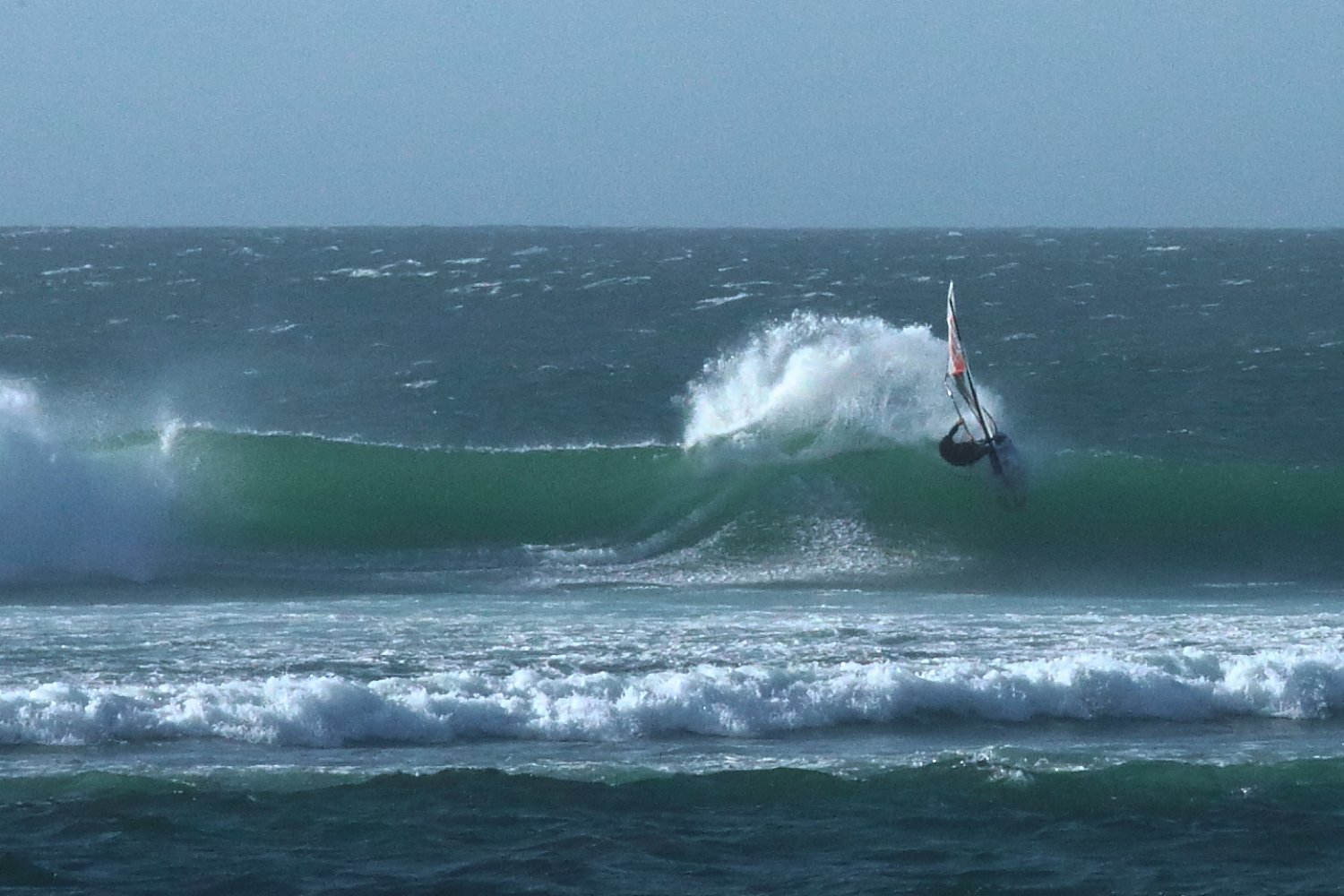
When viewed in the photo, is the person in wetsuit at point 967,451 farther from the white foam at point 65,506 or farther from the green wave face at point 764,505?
the white foam at point 65,506

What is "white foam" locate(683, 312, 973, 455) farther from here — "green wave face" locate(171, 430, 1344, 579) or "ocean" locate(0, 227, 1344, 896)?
"green wave face" locate(171, 430, 1344, 579)

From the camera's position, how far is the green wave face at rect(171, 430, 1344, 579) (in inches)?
808

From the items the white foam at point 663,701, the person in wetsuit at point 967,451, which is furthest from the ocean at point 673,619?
the person in wetsuit at point 967,451

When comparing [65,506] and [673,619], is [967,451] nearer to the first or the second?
[673,619]

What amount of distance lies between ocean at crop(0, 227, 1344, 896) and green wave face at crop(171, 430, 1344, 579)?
0.21 feet

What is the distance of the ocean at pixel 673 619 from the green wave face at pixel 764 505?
0.07 meters

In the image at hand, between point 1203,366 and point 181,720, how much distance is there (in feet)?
89.9

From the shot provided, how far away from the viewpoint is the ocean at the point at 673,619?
9.88m

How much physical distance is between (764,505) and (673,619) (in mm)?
5520

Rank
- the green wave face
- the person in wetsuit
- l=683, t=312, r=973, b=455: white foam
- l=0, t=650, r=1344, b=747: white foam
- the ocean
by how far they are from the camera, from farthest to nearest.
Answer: l=683, t=312, r=973, b=455: white foam → the green wave face → the person in wetsuit → l=0, t=650, r=1344, b=747: white foam → the ocean

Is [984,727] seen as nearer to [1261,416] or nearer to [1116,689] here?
[1116,689]

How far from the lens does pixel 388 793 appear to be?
1054cm

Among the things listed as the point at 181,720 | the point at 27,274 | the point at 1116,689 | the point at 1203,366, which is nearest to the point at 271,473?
the point at 181,720

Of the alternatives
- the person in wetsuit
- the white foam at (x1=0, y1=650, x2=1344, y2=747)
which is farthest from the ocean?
the person in wetsuit
